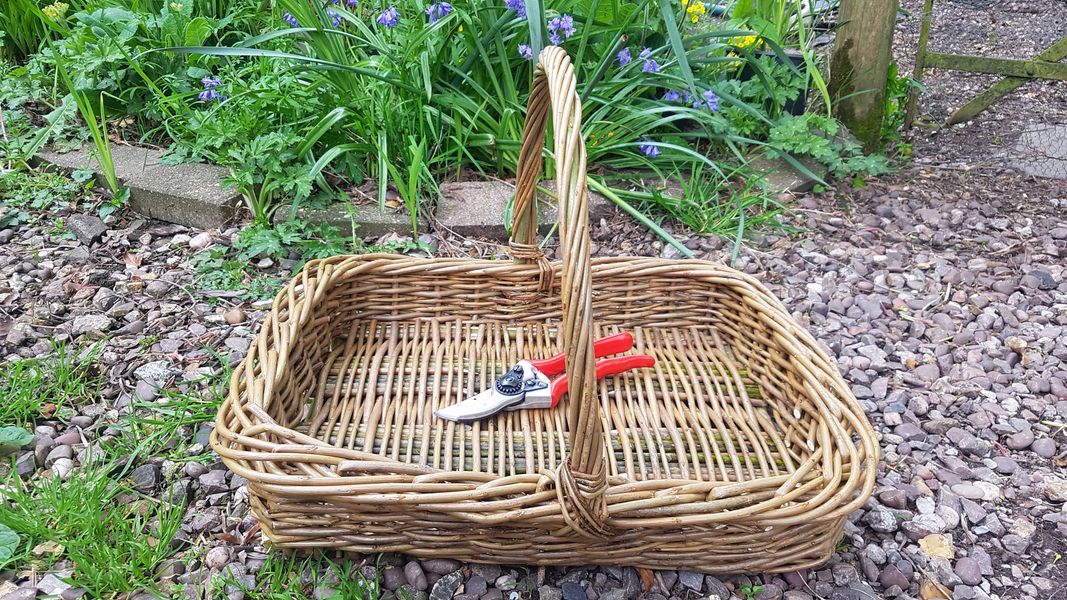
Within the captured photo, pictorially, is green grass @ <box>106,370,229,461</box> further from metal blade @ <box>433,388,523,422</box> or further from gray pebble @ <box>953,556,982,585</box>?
gray pebble @ <box>953,556,982,585</box>

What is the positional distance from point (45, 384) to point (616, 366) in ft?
3.81

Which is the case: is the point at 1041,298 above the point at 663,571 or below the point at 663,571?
below

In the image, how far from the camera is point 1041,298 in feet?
6.50

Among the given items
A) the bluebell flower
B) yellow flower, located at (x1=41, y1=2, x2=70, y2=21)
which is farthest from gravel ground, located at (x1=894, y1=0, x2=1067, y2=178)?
yellow flower, located at (x1=41, y1=2, x2=70, y2=21)

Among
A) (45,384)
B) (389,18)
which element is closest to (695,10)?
(389,18)

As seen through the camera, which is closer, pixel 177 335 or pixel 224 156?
pixel 177 335

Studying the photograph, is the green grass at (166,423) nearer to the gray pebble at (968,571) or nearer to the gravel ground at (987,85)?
the gray pebble at (968,571)

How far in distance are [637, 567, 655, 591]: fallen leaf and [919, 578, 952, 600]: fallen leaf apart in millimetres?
430

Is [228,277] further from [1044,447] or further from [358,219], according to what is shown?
[1044,447]

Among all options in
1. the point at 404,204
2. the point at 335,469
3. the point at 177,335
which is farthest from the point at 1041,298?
the point at 177,335

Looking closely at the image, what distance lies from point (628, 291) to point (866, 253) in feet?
3.02

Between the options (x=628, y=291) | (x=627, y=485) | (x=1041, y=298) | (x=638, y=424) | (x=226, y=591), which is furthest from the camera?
(x=1041, y=298)

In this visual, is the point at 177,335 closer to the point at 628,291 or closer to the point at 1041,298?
the point at 628,291

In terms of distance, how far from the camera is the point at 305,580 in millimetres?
1180
